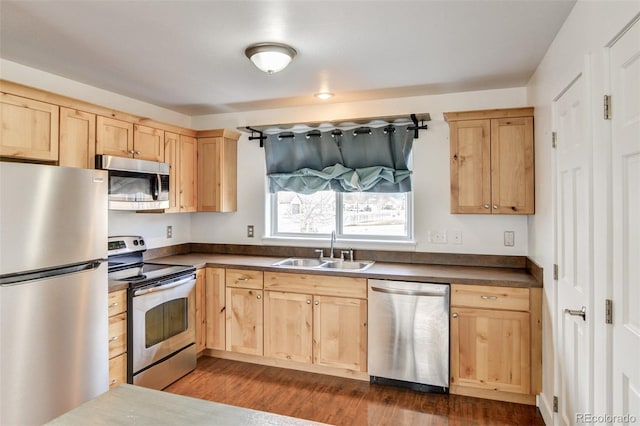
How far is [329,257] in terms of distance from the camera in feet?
12.0

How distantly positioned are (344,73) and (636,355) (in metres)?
2.35

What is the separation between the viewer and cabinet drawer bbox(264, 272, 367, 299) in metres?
3.02

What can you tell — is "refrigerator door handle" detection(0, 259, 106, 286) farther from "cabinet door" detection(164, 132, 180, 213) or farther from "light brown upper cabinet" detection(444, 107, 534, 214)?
"light brown upper cabinet" detection(444, 107, 534, 214)

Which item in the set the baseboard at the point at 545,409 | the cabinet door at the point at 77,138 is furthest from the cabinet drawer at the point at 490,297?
the cabinet door at the point at 77,138

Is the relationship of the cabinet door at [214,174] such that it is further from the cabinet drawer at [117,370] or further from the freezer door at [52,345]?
the cabinet drawer at [117,370]

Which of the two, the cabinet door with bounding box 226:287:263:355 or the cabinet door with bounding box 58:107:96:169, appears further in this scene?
the cabinet door with bounding box 226:287:263:355

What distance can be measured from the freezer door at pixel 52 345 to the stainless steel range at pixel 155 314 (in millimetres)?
248

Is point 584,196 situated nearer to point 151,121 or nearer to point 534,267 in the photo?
point 534,267

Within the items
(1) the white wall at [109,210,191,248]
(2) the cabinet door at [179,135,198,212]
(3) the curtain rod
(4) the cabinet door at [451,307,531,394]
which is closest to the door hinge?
(4) the cabinet door at [451,307,531,394]

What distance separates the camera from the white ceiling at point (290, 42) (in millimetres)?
1901

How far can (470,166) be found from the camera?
2979mm

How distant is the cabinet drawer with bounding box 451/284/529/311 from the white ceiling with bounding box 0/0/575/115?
62.7 inches

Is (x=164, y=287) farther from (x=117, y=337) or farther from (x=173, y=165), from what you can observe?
(x=173, y=165)

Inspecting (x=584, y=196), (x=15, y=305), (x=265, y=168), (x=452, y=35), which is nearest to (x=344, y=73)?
(x=452, y=35)
